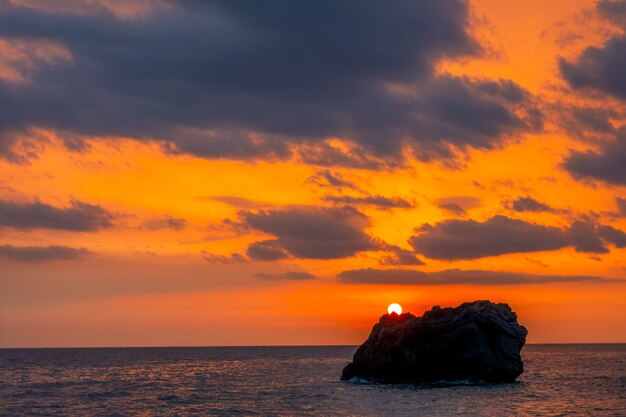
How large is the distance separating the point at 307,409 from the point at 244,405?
10379mm

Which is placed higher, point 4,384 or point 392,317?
point 392,317

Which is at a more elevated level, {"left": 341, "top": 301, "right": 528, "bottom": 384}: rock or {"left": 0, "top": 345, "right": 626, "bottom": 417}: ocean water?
{"left": 341, "top": 301, "right": 528, "bottom": 384}: rock

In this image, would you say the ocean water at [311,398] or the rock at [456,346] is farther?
the rock at [456,346]

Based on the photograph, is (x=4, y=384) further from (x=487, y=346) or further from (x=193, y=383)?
(x=487, y=346)

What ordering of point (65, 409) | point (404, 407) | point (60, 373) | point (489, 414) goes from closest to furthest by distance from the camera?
point (489, 414) → point (404, 407) → point (65, 409) → point (60, 373)

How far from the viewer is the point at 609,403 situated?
82000mm

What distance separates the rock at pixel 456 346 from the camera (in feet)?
323

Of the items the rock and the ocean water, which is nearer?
the ocean water

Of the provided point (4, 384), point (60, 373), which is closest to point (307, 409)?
point (4, 384)

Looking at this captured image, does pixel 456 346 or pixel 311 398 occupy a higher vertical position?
pixel 456 346

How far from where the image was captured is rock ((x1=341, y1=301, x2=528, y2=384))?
98.5 meters

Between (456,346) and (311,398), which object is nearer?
(311,398)

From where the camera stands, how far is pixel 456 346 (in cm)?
9862

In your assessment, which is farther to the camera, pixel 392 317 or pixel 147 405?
pixel 392 317
